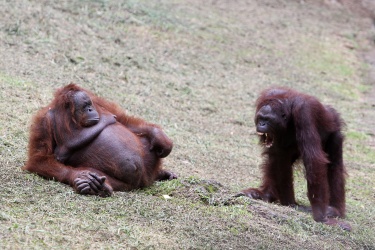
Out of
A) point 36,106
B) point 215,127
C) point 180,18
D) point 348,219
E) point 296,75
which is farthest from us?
point 180,18

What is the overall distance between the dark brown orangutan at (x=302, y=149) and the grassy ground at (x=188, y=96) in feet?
0.77

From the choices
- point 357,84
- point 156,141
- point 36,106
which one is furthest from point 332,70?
point 156,141

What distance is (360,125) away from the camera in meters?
9.23

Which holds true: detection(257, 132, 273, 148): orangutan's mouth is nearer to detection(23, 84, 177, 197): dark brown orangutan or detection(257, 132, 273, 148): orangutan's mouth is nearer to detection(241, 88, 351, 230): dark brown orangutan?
detection(241, 88, 351, 230): dark brown orangutan

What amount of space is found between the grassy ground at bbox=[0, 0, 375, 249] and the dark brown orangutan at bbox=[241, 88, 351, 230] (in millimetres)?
234

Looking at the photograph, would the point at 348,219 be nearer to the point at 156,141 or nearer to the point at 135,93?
the point at 156,141

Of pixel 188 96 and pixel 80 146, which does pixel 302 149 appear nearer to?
pixel 80 146

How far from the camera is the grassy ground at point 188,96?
4.09 m

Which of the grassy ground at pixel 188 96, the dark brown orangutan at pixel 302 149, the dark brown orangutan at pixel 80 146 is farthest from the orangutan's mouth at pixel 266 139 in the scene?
→ the dark brown orangutan at pixel 80 146

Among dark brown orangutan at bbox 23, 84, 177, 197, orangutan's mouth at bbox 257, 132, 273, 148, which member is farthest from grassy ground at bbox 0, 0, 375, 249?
orangutan's mouth at bbox 257, 132, 273, 148

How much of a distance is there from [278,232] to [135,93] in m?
4.06

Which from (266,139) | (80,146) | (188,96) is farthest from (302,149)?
(188,96)

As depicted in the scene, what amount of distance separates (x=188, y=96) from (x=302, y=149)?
3503 mm

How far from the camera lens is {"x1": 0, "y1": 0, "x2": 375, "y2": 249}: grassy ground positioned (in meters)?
4.09
